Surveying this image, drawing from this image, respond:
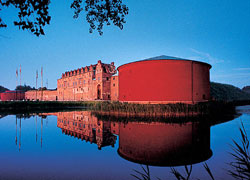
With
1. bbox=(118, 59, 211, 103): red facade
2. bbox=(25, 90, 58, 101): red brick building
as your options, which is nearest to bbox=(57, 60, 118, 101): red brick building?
bbox=(25, 90, 58, 101): red brick building

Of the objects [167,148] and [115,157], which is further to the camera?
→ [167,148]

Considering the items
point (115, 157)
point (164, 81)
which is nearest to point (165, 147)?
point (115, 157)

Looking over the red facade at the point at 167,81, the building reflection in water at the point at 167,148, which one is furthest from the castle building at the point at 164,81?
the building reflection in water at the point at 167,148

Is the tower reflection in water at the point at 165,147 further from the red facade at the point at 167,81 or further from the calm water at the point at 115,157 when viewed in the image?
the red facade at the point at 167,81

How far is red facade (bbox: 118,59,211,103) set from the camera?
13.8 metres

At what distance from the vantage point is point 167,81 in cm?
1384

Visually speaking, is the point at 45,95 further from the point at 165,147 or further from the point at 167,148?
the point at 167,148

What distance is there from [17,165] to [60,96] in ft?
143

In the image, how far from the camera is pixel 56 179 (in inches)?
133

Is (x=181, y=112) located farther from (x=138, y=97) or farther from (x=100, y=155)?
(x=100, y=155)

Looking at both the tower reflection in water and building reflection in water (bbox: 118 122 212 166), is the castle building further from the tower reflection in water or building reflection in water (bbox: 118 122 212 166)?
building reflection in water (bbox: 118 122 212 166)

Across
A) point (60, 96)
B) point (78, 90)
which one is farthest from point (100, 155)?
point (60, 96)

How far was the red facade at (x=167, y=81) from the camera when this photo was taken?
45.2ft

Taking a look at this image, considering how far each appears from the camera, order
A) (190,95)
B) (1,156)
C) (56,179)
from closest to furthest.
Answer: (56,179) → (1,156) → (190,95)
